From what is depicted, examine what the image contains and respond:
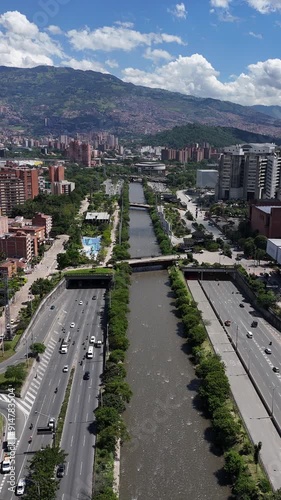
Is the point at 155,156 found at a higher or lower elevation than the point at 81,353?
higher

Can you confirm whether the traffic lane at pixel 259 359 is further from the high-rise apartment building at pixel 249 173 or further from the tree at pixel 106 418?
the high-rise apartment building at pixel 249 173

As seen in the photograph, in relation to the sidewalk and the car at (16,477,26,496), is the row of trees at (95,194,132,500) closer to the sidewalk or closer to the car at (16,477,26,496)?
the car at (16,477,26,496)

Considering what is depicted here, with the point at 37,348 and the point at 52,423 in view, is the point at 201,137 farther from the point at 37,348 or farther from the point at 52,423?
the point at 52,423

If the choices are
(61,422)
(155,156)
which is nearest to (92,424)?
(61,422)

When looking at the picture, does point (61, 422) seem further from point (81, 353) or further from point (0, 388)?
point (81, 353)

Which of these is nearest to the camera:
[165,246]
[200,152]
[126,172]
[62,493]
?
[62,493]

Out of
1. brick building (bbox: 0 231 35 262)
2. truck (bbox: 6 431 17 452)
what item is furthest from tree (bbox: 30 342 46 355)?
brick building (bbox: 0 231 35 262)

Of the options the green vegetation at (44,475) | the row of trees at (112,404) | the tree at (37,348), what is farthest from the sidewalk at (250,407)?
the tree at (37,348)

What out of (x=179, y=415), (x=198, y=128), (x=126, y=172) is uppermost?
(x=198, y=128)

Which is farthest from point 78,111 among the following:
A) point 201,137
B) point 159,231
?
point 159,231
